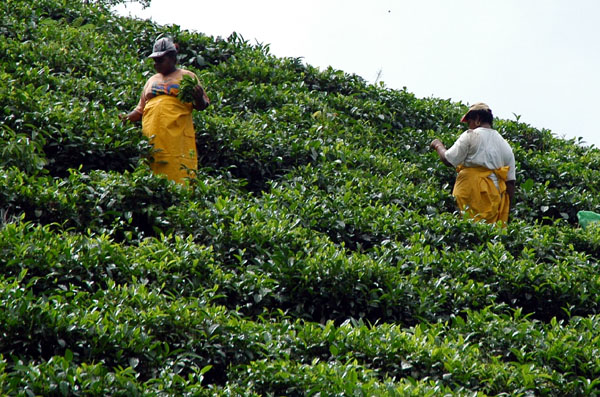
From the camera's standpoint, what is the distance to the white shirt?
827 cm

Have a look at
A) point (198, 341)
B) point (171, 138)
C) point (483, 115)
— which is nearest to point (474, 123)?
point (483, 115)

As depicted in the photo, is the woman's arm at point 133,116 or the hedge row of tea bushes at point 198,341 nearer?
the hedge row of tea bushes at point 198,341

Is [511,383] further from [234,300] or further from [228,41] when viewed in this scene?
[228,41]

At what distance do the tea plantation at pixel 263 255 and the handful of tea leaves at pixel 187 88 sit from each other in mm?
563

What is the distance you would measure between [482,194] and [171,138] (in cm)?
298

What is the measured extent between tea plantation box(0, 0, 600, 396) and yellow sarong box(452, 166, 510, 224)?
204mm

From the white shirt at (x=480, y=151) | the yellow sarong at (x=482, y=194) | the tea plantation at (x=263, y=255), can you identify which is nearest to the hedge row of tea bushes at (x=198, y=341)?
the tea plantation at (x=263, y=255)

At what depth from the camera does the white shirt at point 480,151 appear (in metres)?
8.27

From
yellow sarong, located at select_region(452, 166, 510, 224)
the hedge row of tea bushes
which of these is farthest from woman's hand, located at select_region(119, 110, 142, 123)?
yellow sarong, located at select_region(452, 166, 510, 224)

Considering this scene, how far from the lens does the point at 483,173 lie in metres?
8.31

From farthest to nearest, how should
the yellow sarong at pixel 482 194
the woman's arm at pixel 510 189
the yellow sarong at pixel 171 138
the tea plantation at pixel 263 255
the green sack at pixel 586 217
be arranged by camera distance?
1. the green sack at pixel 586 217
2. the woman's arm at pixel 510 189
3. the yellow sarong at pixel 482 194
4. the yellow sarong at pixel 171 138
5. the tea plantation at pixel 263 255

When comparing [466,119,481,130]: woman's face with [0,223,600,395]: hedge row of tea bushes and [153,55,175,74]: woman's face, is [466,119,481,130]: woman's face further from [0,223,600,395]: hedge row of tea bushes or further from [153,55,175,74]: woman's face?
[153,55,175,74]: woman's face

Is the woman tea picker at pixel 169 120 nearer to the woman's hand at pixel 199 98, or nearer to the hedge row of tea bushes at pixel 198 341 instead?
the woman's hand at pixel 199 98

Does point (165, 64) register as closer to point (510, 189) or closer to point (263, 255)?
point (263, 255)
